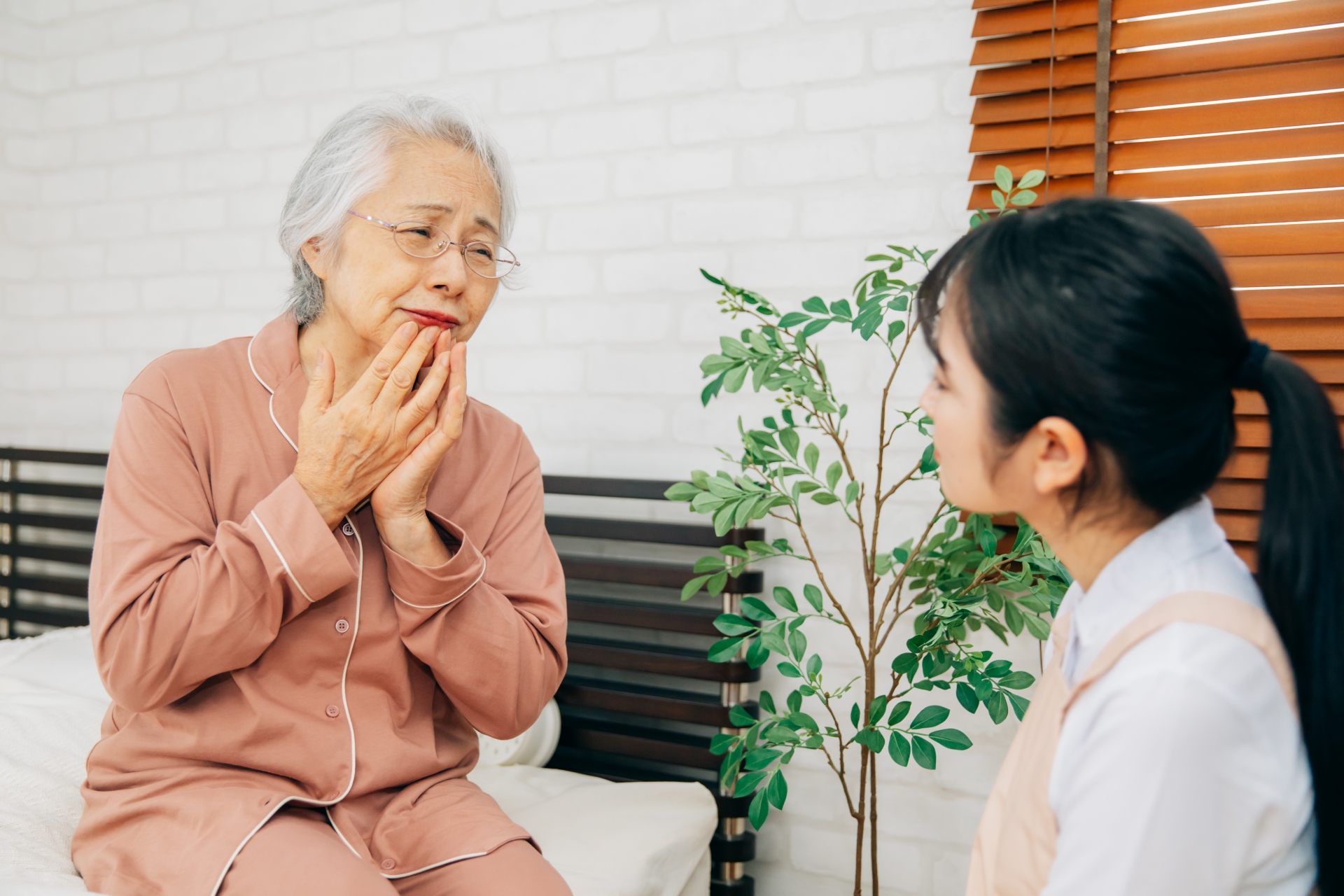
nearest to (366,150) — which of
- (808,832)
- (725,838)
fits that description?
(725,838)

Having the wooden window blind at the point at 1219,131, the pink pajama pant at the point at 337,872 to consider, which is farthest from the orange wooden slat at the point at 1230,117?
the pink pajama pant at the point at 337,872

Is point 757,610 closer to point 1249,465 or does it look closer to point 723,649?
point 723,649

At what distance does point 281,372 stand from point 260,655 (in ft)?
1.30

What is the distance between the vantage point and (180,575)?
1.19m

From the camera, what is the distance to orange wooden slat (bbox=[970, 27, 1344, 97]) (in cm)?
165

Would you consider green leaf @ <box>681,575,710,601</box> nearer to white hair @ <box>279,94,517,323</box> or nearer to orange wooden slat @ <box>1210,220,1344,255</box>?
white hair @ <box>279,94,517,323</box>

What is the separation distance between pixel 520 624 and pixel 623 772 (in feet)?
2.87

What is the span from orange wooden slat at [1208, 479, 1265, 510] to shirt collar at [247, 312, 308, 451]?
4.73ft

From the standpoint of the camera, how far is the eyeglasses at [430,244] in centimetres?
136

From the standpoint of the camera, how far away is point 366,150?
1.37m

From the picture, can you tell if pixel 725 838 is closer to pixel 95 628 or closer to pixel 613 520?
pixel 613 520

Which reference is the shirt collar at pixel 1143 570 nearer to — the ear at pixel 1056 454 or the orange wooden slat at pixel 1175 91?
the ear at pixel 1056 454

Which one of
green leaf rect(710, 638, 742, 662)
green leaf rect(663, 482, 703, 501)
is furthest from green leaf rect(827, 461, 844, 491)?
green leaf rect(710, 638, 742, 662)

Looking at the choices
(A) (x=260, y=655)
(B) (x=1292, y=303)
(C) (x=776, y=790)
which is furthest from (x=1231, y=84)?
(A) (x=260, y=655)
